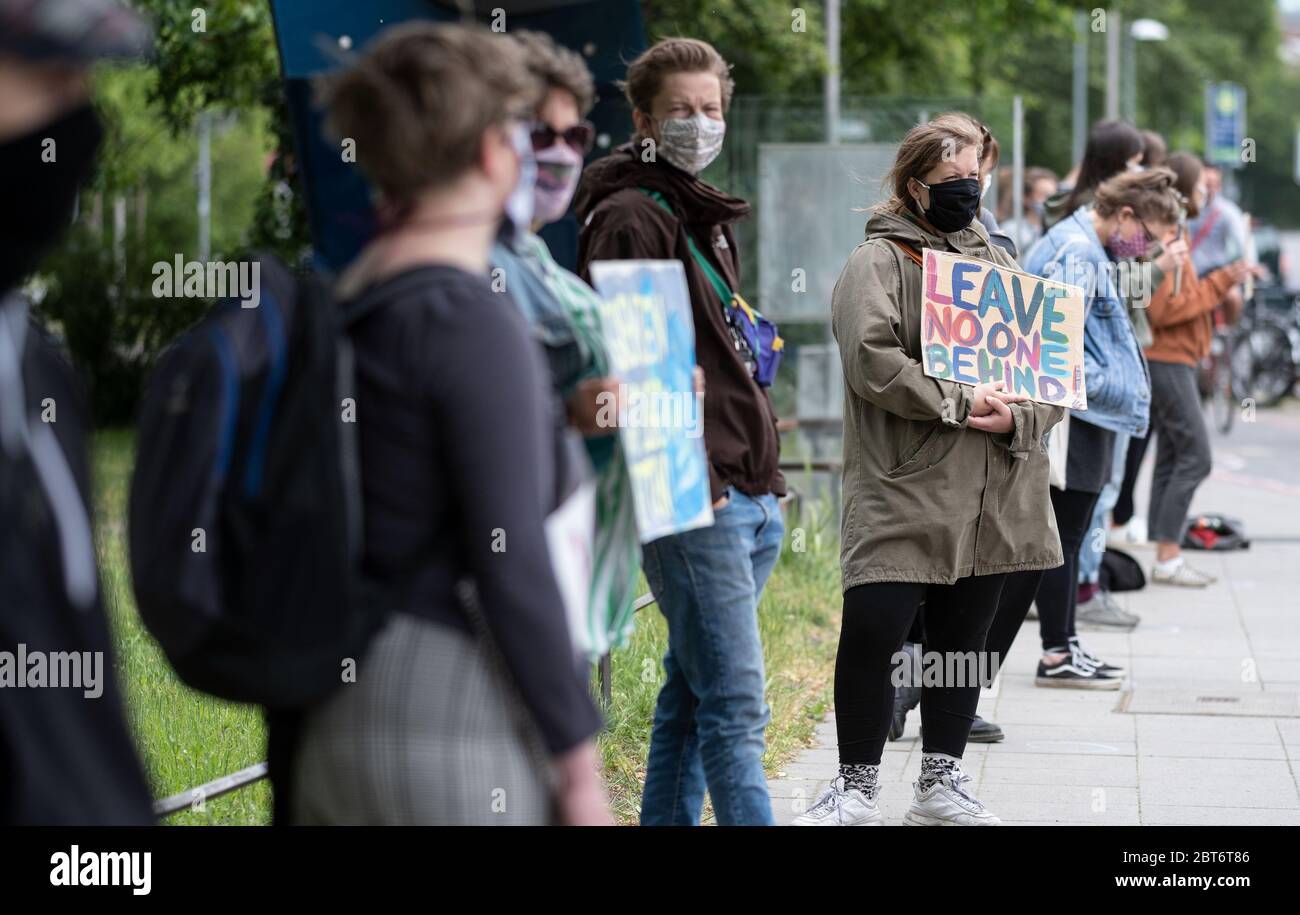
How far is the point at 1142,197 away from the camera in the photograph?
7008mm

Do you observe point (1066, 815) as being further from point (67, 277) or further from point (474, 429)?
point (67, 277)

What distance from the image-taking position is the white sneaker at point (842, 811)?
4891 millimetres

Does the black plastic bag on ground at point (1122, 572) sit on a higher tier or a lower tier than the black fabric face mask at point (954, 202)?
lower

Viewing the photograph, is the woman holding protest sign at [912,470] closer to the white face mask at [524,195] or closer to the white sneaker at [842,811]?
the white sneaker at [842,811]

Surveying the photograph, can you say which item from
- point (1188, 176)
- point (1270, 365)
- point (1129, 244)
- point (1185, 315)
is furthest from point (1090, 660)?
point (1270, 365)

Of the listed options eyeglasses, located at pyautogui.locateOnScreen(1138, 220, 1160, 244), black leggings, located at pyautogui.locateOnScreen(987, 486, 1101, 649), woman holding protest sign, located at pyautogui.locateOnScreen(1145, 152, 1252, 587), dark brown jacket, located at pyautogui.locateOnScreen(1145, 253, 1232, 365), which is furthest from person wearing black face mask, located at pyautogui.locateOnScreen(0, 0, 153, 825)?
dark brown jacket, located at pyautogui.locateOnScreen(1145, 253, 1232, 365)

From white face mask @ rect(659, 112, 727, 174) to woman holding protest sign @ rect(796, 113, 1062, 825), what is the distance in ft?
2.79

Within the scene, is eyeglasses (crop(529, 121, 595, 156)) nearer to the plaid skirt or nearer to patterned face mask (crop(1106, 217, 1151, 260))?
the plaid skirt

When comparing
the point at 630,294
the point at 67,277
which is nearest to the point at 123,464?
the point at 67,277

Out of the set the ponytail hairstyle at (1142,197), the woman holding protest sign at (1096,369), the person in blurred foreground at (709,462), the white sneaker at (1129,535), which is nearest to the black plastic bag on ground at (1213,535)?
the white sneaker at (1129,535)

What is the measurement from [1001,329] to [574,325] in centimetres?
211

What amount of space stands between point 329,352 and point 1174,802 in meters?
3.93

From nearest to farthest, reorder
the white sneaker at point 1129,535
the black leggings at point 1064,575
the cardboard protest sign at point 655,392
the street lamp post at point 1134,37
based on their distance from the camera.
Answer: the cardboard protest sign at point 655,392, the black leggings at point 1064,575, the white sneaker at point 1129,535, the street lamp post at point 1134,37

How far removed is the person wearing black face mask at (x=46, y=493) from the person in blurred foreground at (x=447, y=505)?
14.2 inches
